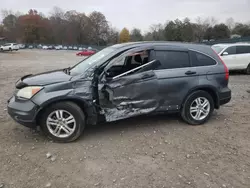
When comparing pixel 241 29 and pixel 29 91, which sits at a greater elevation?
pixel 241 29

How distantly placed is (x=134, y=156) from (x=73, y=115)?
1218 millimetres

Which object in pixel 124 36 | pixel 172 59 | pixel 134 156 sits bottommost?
pixel 134 156

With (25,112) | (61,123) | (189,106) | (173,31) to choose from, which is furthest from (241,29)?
(25,112)

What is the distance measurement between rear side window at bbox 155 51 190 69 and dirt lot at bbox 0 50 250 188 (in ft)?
4.00

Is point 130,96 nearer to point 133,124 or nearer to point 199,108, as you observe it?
point 133,124

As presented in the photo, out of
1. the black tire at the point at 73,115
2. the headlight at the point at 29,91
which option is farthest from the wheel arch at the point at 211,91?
the headlight at the point at 29,91

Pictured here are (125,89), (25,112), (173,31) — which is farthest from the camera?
(173,31)

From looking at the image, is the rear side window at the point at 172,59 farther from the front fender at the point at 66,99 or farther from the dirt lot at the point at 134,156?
the front fender at the point at 66,99

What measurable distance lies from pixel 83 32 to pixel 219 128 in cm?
9007

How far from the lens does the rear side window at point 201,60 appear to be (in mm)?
4887

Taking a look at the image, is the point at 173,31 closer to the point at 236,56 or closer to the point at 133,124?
the point at 236,56

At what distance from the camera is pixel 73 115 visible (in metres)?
4.02

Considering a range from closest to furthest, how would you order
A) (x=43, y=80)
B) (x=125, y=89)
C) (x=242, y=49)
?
(x=43, y=80)
(x=125, y=89)
(x=242, y=49)

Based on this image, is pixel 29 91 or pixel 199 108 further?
pixel 199 108
